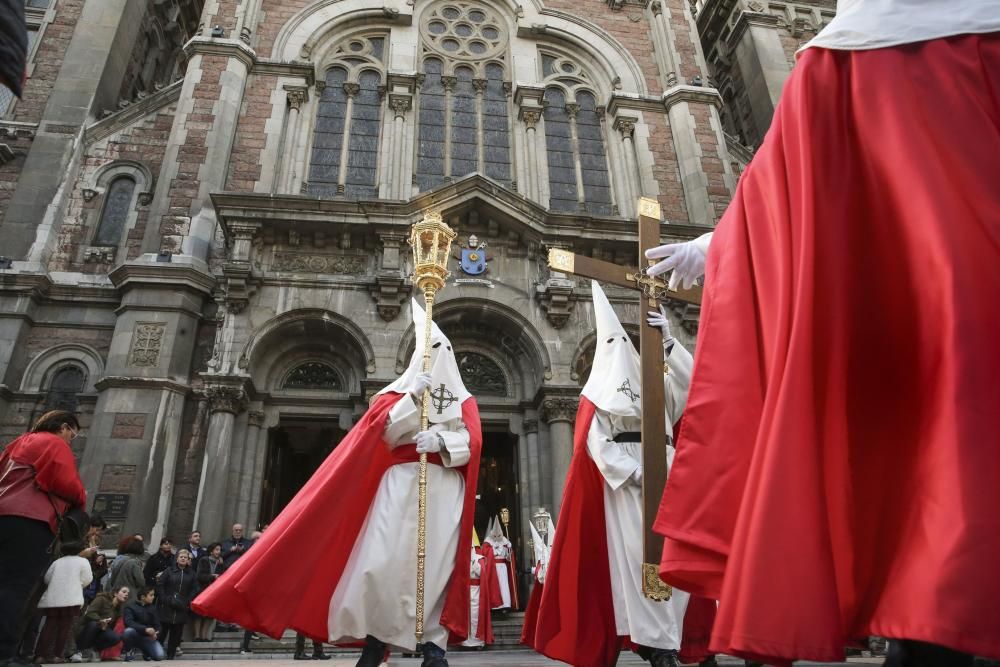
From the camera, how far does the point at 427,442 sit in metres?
4.47

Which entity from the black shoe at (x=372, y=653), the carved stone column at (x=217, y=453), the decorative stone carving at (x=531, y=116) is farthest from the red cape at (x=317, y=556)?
the decorative stone carving at (x=531, y=116)

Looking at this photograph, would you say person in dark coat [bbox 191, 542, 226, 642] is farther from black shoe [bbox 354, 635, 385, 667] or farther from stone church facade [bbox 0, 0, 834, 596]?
black shoe [bbox 354, 635, 385, 667]

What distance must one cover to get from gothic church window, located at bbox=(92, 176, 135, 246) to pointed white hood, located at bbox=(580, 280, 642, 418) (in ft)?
37.9

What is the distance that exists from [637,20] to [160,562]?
1692 cm

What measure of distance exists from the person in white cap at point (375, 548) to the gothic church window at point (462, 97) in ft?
33.4

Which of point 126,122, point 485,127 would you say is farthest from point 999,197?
point 126,122

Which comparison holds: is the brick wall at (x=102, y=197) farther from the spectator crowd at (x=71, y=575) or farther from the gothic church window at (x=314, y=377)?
the spectator crowd at (x=71, y=575)

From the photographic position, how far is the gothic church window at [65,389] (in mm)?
11172

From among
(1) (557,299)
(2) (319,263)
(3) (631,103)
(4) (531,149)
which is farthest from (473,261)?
(3) (631,103)

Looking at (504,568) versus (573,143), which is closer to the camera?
(504,568)

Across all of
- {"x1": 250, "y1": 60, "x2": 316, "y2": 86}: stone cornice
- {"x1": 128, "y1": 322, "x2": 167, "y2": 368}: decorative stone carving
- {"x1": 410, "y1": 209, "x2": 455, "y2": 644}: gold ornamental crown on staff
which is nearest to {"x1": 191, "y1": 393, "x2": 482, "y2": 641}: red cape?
{"x1": 410, "y1": 209, "x2": 455, "y2": 644}: gold ornamental crown on staff

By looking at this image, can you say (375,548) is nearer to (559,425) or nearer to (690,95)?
(559,425)

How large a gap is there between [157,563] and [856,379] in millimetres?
9557

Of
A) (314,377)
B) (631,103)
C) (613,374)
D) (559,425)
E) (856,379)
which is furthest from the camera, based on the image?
(631,103)
